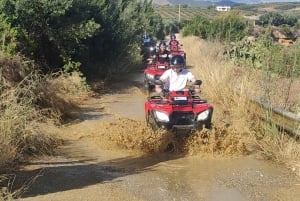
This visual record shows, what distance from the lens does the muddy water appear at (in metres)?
7.07

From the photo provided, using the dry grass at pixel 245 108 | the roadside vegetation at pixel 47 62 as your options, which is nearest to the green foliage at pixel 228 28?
the roadside vegetation at pixel 47 62

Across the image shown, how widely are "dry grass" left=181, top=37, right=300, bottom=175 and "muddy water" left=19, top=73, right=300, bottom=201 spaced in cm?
29

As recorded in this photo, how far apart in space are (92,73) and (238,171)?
10991 millimetres

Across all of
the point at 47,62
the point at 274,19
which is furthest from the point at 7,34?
the point at 274,19

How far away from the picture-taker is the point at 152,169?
8.26m

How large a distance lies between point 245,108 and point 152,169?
3.29 metres

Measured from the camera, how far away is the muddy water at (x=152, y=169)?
23.2 ft

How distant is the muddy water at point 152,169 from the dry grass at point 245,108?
29cm

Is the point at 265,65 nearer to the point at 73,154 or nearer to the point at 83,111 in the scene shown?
the point at 73,154

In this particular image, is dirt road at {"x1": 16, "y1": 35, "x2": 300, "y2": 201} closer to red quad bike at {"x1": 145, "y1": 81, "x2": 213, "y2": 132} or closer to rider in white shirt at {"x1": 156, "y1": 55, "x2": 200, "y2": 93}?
red quad bike at {"x1": 145, "y1": 81, "x2": 213, "y2": 132}

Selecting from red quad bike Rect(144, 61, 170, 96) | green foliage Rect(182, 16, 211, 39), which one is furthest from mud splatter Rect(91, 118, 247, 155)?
green foliage Rect(182, 16, 211, 39)

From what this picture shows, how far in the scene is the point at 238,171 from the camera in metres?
8.30

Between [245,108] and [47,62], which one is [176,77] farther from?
[47,62]

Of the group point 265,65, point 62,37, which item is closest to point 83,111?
point 62,37
